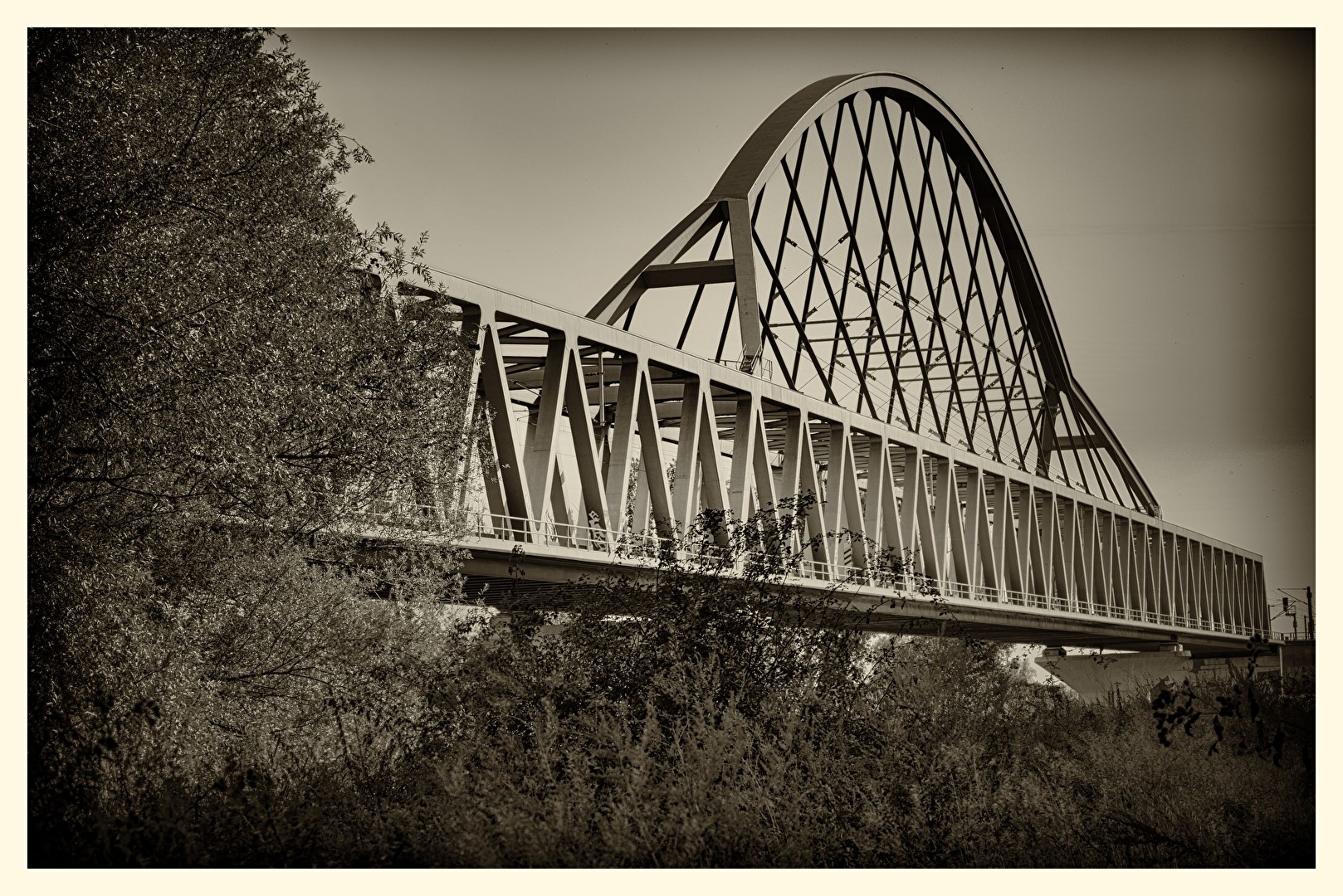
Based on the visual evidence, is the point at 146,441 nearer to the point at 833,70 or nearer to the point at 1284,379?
the point at 833,70

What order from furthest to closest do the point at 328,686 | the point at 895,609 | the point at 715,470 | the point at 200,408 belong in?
the point at 895,609
the point at 715,470
the point at 328,686
the point at 200,408

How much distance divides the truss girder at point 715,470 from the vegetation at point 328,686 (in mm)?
2655

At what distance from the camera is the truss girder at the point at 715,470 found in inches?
933

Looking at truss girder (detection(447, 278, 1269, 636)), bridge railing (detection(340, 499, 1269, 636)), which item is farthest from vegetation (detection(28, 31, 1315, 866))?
truss girder (detection(447, 278, 1269, 636))

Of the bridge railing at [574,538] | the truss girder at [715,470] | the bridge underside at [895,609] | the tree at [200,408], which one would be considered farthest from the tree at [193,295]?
the truss girder at [715,470]

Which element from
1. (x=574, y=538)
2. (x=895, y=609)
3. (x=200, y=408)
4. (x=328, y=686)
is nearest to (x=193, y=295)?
(x=200, y=408)

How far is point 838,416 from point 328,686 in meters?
22.0

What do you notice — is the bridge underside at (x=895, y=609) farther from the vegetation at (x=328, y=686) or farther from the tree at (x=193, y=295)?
the tree at (x=193, y=295)

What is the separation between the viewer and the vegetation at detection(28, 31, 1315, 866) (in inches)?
453

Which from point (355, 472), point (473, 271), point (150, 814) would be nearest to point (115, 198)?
point (355, 472)

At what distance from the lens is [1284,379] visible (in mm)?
14453

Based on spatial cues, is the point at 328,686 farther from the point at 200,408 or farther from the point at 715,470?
the point at 715,470

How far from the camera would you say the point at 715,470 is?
2948cm

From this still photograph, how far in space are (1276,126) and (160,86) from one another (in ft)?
36.4
